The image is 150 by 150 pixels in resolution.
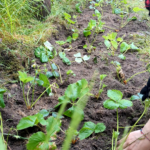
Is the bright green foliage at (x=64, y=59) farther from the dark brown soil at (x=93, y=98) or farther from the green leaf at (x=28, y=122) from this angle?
the green leaf at (x=28, y=122)

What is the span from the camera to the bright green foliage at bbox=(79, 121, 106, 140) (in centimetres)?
88

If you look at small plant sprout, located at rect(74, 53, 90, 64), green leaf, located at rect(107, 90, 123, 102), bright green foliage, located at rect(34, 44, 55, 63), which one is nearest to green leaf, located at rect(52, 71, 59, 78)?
bright green foliage, located at rect(34, 44, 55, 63)

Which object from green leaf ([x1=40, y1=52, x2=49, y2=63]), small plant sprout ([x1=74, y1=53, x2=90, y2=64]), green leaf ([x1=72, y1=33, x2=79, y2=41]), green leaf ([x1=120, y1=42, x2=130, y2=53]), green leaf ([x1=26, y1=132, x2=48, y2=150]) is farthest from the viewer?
green leaf ([x1=72, y1=33, x2=79, y2=41])

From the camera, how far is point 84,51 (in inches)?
72.4

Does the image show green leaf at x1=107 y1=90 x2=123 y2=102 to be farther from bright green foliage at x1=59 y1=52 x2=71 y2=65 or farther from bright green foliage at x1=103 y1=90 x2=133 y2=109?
bright green foliage at x1=59 y1=52 x2=71 y2=65

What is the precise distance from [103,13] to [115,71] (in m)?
1.70

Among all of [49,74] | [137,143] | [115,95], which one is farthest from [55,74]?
[137,143]

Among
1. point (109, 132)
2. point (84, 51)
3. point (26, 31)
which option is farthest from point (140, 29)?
point (109, 132)

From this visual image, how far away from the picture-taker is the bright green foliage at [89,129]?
0.88m

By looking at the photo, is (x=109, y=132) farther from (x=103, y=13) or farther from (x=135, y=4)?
(x=135, y=4)

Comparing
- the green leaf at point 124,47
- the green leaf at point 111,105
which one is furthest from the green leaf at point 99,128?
the green leaf at point 124,47

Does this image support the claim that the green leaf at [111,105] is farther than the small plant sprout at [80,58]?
No

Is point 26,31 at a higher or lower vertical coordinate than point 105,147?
higher

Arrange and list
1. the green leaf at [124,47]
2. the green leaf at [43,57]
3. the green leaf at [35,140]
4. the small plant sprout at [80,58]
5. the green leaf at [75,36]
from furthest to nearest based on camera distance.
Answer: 1. the green leaf at [75,36]
2. the green leaf at [124,47]
3. the small plant sprout at [80,58]
4. the green leaf at [43,57]
5. the green leaf at [35,140]
